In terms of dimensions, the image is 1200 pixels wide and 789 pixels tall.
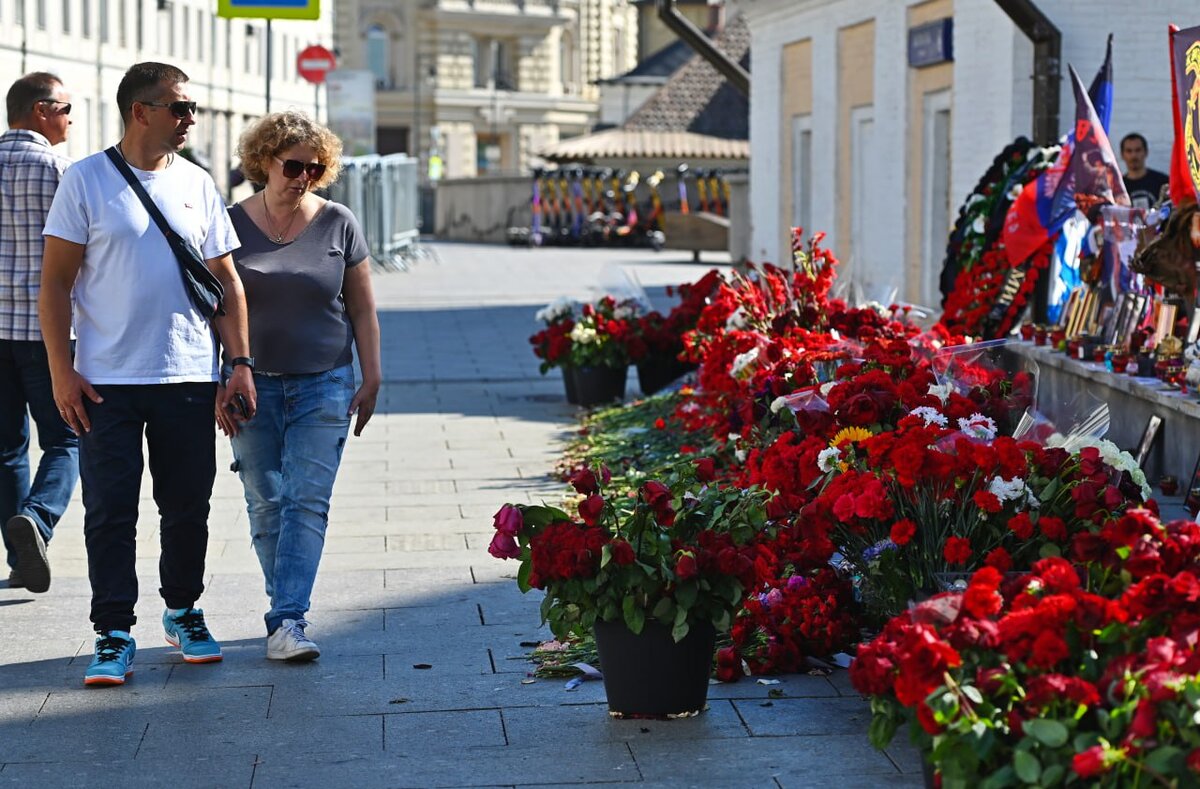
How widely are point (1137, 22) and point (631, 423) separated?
419 cm

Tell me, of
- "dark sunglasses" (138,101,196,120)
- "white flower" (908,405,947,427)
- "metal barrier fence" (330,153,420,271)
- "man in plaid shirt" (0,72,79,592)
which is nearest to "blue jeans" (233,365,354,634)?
"dark sunglasses" (138,101,196,120)

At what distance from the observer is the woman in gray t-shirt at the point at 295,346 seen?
249 inches

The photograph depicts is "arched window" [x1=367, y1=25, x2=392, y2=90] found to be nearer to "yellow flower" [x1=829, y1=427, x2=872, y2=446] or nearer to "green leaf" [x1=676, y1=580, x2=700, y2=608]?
"yellow flower" [x1=829, y1=427, x2=872, y2=446]

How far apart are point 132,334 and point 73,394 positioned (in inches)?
9.4

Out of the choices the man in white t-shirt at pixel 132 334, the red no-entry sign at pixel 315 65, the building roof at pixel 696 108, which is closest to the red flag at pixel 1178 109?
the man in white t-shirt at pixel 132 334

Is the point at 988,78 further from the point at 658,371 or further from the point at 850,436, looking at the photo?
the point at 850,436

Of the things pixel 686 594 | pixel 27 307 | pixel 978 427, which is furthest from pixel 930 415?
pixel 27 307

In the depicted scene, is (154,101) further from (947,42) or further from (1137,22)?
(947,42)

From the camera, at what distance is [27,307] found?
24.4 ft

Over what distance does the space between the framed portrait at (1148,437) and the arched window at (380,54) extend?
77.0 m

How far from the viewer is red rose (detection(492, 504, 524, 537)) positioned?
5.45m

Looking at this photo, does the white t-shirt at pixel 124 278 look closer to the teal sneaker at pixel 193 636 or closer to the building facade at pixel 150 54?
the teal sneaker at pixel 193 636

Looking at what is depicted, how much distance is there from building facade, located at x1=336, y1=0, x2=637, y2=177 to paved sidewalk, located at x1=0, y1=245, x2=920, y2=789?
73.8m

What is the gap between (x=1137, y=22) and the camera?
13.1 meters
